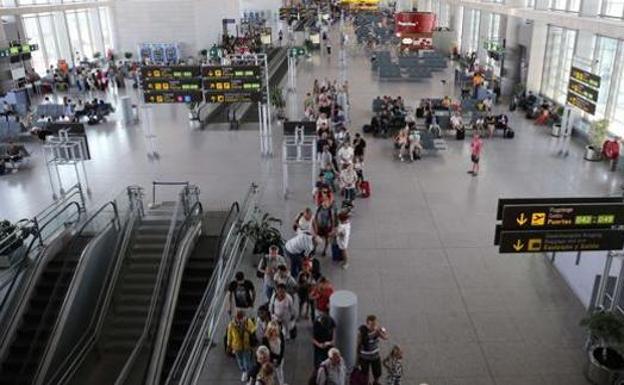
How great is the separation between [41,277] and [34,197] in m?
5.91

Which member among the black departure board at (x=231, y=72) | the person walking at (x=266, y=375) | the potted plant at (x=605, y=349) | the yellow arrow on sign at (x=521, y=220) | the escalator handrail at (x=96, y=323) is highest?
the black departure board at (x=231, y=72)

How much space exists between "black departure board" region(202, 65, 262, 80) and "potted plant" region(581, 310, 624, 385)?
47.5 feet

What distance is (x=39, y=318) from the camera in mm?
11109

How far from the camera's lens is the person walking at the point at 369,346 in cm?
783

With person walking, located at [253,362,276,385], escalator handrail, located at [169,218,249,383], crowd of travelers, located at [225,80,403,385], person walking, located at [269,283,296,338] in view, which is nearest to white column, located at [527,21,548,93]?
crowd of travelers, located at [225,80,403,385]

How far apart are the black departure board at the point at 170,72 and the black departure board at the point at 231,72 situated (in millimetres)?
367

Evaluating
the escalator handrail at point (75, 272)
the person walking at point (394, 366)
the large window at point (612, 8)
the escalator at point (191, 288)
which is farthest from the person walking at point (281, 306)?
the large window at point (612, 8)

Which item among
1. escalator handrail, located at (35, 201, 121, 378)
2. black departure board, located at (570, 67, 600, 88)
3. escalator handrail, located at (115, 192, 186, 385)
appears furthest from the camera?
black departure board, located at (570, 67, 600, 88)

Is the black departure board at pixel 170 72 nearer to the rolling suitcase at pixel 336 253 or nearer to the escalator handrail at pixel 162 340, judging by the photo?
the escalator handrail at pixel 162 340

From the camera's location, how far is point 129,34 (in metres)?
37.9

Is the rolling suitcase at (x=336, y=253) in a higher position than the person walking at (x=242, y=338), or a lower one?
lower

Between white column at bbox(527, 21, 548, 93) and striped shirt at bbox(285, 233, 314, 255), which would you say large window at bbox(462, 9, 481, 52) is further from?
striped shirt at bbox(285, 233, 314, 255)

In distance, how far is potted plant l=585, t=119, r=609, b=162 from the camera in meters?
18.3

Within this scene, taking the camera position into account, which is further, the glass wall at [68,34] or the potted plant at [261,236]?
the glass wall at [68,34]
